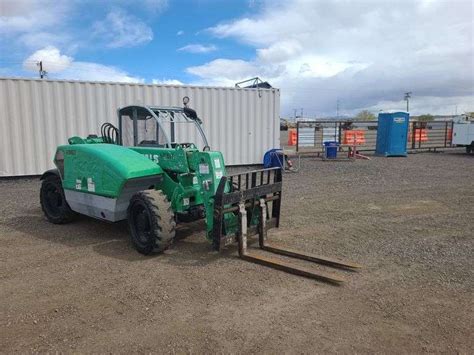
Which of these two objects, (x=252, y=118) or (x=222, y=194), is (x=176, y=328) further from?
(x=252, y=118)

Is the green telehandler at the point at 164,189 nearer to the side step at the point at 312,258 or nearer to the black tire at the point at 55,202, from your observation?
the side step at the point at 312,258

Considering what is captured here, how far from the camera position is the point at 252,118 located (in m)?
14.7

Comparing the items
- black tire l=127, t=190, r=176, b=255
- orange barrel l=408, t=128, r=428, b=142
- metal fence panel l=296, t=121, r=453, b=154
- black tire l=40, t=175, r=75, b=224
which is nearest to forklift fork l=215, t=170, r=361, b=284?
black tire l=127, t=190, r=176, b=255

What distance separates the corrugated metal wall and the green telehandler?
5649mm

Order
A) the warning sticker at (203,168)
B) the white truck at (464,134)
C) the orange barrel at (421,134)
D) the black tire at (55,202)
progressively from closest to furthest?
the warning sticker at (203,168)
the black tire at (55,202)
the white truck at (464,134)
the orange barrel at (421,134)

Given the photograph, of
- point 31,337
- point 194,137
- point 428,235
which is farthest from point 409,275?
point 194,137

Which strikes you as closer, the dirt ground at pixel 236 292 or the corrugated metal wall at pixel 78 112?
the dirt ground at pixel 236 292

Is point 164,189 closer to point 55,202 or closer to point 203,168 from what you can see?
point 203,168

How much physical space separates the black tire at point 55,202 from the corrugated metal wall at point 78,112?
16.1 feet

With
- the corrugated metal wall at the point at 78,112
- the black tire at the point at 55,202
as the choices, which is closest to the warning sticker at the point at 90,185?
the black tire at the point at 55,202

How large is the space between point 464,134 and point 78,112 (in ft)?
65.0

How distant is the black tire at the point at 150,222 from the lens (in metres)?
5.26

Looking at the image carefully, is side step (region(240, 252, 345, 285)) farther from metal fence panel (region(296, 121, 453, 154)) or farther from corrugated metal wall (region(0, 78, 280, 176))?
metal fence panel (region(296, 121, 453, 154))

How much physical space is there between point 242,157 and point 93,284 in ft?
34.2
